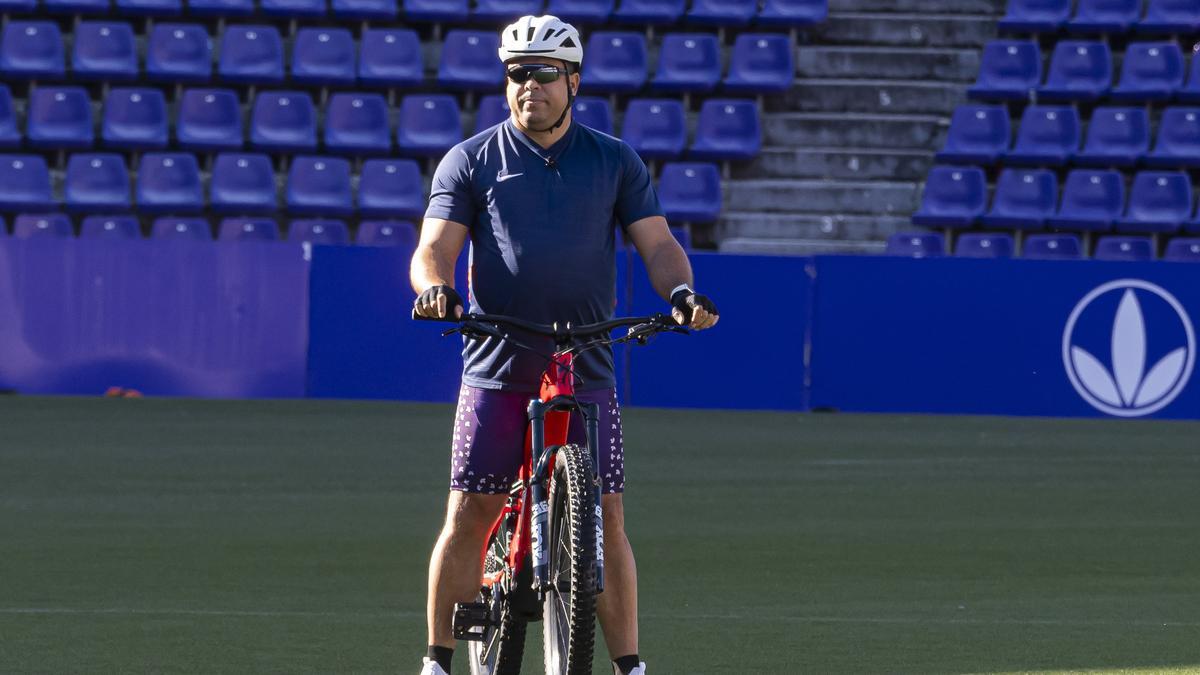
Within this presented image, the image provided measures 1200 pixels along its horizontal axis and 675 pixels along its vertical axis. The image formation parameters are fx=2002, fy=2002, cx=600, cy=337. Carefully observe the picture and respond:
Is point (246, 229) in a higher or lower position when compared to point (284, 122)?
lower

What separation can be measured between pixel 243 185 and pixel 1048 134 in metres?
8.17

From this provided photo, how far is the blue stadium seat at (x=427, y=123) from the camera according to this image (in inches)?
789

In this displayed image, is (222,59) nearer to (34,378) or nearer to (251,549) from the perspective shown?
(34,378)

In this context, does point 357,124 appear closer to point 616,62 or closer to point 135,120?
point 135,120

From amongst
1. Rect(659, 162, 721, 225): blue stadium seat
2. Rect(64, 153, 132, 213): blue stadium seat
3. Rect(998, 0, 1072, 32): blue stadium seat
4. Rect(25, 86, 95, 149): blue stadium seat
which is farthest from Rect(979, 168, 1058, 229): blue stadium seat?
Rect(25, 86, 95, 149): blue stadium seat

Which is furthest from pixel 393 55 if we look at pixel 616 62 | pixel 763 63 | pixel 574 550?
pixel 574 550

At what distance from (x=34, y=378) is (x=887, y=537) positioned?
9394 millimetres

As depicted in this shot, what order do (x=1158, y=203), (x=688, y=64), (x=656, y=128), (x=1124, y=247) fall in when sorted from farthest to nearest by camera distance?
(x=688, y=64) < (x=656, y=128) < (x=1158, y=203) < (x=1124, y=247)

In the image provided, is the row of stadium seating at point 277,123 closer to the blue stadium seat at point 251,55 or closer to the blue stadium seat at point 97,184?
the blue stadium seat at point 251,55

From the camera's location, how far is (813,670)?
6.41m

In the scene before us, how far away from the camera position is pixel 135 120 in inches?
792

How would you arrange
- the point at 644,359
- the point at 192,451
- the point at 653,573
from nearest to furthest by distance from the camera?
the point at 653,573 → the point at 192,451 → the point at 644,359

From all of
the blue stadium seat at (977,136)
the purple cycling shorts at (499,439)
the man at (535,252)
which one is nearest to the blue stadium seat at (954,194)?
the blue stadium seat at (977,136)

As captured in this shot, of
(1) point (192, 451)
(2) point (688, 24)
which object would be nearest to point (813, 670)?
(1) point (192, 451)
